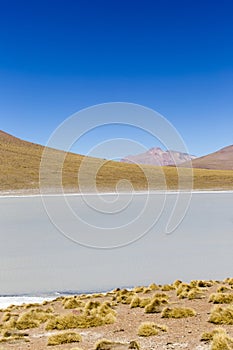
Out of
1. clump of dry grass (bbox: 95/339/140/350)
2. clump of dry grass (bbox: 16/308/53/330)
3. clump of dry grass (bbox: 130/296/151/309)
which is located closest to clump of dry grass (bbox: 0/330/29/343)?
clump of dry grass (bbox: 16/308/53/330)

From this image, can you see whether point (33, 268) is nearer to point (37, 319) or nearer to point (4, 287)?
point (4, 287)

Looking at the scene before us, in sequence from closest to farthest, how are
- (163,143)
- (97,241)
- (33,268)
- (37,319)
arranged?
1. (37,319)
2. (33,268)
3. (163,143)
4. (97,241)

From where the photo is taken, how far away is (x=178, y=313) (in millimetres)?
7383

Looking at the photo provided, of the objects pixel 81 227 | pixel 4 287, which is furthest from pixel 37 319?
pixel 81 227

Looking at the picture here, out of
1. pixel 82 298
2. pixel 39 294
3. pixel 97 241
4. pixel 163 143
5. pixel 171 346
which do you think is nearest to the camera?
pixel 171 346

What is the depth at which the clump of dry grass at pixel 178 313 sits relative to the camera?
7.36 meters

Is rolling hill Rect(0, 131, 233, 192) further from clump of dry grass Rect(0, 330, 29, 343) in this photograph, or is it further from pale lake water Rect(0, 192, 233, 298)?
clump of dry grass Rect(0, 330, 29, 343)

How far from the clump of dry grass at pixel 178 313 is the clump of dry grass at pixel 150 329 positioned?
0.86 m

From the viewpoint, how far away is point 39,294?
10344 mm

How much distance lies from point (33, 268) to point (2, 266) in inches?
40.9

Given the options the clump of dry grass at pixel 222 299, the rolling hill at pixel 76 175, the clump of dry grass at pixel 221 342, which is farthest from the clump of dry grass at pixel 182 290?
the rolling hill at pixel 76 175

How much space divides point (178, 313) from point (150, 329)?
3.80 feet

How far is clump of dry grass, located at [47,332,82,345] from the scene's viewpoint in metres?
6.14

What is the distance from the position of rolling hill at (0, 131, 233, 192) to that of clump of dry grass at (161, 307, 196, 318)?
51.0 metres
